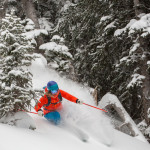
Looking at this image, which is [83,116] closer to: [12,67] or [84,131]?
[84,131]

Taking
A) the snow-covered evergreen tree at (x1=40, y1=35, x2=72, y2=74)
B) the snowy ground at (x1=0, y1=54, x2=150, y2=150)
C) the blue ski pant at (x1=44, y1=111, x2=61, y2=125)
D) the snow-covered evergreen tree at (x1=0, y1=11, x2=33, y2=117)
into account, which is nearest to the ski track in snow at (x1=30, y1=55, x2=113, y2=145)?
the snowy ground at (x1=0, y1=54, x2=150, y2=150)

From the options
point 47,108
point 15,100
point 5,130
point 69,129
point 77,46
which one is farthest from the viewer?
point 77,46

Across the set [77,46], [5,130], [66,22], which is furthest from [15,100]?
[77,46]

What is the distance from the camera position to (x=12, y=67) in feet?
17.1

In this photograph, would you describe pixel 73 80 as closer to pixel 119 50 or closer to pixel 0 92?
pixel 119 50

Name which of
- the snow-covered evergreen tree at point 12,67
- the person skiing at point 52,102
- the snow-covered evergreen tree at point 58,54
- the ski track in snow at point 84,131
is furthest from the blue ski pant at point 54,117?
the snow-covered evergreen tree at point 58,54

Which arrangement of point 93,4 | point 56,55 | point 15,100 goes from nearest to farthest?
point 15,100
point 93,4
point 56,55

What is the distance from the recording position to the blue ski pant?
6.73 m

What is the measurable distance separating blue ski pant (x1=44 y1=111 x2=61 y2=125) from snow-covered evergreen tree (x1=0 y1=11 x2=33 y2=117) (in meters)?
1.65

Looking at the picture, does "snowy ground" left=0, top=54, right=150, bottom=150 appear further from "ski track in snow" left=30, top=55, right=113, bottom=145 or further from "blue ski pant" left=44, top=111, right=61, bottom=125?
"blue ski pant" left=44, top=111, right=61, bottom=125

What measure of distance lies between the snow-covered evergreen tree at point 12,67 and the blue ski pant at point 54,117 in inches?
65.1

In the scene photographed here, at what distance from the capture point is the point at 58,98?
704 cm

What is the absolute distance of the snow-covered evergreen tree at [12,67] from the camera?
5.02 metres

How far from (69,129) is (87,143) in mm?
1002
